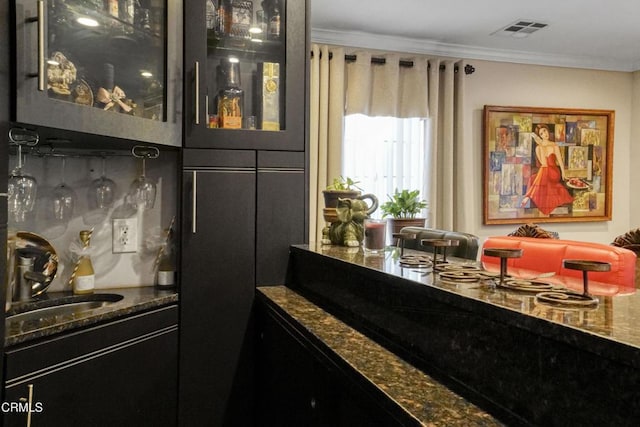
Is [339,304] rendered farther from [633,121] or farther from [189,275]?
[633,121]

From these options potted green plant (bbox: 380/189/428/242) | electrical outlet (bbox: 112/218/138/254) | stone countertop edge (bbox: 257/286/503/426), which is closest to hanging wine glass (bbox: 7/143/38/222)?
electrical outlet (bbox: 112/218/138/254)

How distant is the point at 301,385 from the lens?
4.98ft

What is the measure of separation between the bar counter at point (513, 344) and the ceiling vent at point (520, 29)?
315 centimetres

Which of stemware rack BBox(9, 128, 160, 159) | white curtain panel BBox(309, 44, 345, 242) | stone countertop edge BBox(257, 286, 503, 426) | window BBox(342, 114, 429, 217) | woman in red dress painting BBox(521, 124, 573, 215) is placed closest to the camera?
stone countertop edge BBox(257, 286, 503, 426)

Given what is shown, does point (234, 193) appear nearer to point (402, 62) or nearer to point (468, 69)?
point (402, 62)

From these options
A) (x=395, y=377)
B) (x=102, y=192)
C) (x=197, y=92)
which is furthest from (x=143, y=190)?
(x=395, y=377)

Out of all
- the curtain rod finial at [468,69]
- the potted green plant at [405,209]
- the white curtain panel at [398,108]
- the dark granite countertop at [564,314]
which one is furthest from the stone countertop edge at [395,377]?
the curtain rod finial at [468,69]

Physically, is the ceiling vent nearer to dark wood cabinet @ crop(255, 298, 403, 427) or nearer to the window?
the window

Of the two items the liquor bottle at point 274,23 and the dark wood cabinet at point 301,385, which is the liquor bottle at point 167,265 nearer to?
the dark wood cabinet at point 301,385

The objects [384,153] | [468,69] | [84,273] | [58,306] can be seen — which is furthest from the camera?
[468,69]

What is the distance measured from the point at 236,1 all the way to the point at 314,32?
1.96m

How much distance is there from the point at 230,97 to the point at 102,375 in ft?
3.84

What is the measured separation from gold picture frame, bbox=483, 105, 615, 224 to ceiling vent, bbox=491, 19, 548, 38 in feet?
2.26

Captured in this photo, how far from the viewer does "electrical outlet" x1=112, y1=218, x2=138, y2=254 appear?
1999 millimetres
